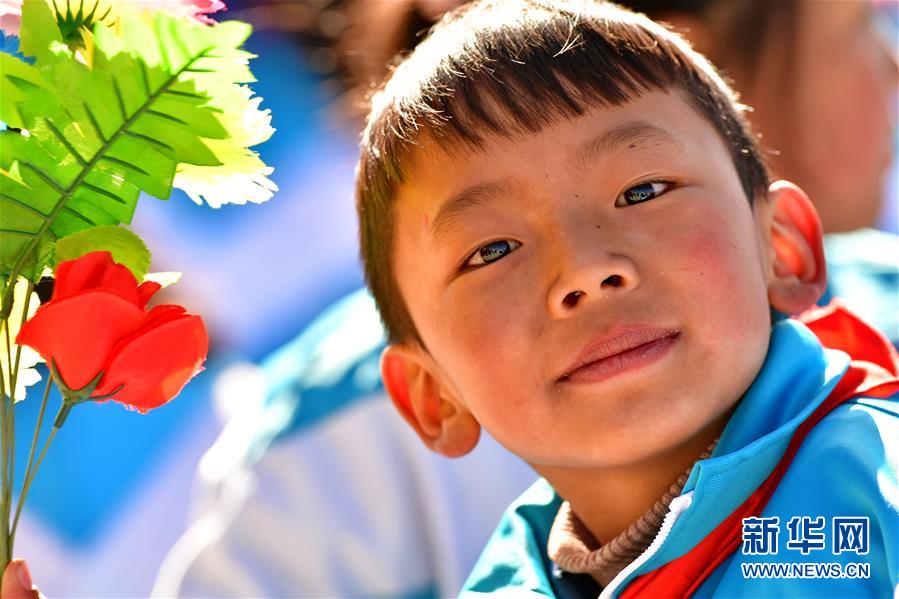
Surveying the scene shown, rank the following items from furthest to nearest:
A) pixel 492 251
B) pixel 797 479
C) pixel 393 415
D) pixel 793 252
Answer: pixel 393 415
pixel 793 252
pixel 492 251
pixel 797 479

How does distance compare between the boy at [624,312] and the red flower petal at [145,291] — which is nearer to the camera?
the red flower petal at [145,291]

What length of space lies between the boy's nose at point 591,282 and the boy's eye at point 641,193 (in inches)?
3.3

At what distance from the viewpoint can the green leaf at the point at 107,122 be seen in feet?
2.48

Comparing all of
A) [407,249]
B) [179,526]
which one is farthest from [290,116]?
[407,249]

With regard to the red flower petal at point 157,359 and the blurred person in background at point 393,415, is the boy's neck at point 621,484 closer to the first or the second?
the blurred person in background at point 393,415

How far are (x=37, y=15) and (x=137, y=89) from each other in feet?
0.35

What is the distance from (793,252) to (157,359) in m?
→ 0.75

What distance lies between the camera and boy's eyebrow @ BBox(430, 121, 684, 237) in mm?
1044

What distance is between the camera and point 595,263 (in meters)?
0.97

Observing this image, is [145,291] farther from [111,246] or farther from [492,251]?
[492,251]

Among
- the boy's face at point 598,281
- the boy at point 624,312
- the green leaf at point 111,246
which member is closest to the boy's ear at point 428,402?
the boy at point 624,312

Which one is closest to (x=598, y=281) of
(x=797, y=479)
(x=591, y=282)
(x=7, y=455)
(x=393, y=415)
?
(x=591, y=282)

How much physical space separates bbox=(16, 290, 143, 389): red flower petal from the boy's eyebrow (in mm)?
391

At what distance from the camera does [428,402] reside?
129 centimetres
